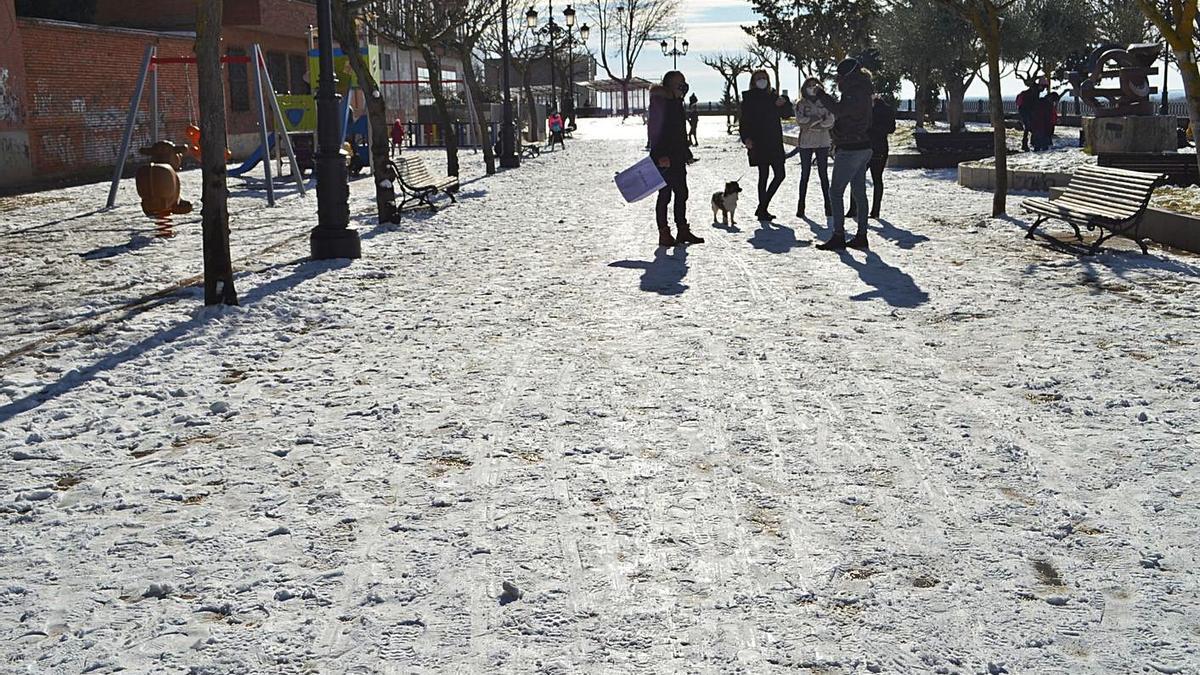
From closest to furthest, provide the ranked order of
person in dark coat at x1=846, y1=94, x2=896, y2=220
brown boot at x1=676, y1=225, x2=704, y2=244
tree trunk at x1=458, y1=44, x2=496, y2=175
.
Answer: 1. brown boot at x1=676, y1=225, x2=704, y2=244
2. person in dark coat at x1=846, y1=94, x2=896, y2=220
3. tree trunk at x1=458, y1=44, x2=496, y2=175

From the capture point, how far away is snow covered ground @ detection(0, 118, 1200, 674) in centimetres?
346

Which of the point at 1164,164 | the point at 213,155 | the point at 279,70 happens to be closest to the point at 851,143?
the point at 213,155

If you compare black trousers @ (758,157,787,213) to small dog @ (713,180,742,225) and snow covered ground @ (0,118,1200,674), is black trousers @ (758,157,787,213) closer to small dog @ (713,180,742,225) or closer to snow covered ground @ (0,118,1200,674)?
small dog @ (713,180,742,225)

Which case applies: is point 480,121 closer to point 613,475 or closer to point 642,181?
point 642,181

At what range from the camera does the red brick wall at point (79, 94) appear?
25.4 meters

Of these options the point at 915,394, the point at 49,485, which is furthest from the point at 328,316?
the point at 915,394

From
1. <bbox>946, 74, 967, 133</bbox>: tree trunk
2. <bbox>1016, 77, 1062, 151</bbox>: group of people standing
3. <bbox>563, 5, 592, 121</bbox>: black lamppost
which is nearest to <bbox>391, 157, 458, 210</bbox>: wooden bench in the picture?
<bbox>1016, 77, 1062, 151</bbox>: group of people standing

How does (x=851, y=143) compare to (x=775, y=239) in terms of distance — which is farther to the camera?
(x=775, y=239)

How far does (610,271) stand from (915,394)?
4.80 metres

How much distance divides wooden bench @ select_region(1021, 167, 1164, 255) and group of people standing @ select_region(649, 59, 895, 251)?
1.85 meters

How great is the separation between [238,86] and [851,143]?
2866cm

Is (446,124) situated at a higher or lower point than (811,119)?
higher

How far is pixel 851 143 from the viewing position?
1109cm

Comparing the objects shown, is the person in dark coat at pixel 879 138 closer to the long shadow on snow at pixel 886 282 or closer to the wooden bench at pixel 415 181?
the long shadow on snow at pixel 886 282
